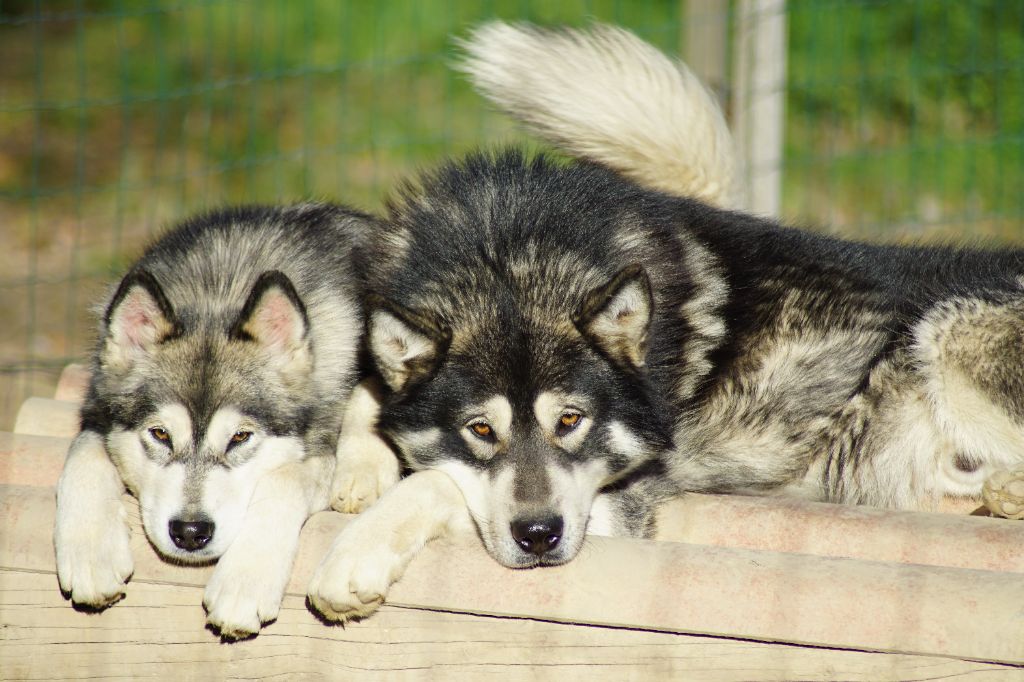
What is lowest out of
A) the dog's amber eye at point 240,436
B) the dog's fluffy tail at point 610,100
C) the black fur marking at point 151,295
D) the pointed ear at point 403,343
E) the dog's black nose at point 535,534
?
the dog's black nose at point 535,534

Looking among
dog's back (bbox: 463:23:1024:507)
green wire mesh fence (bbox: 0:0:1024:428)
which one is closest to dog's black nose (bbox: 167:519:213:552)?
dog's back (bbox: 463:23:1024:507)

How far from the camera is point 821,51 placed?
9.05 m

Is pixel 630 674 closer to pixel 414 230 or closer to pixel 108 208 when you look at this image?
pixel 414 230

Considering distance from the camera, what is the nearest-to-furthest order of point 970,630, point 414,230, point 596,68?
point 970,630 → point 414,230 → point 596,68

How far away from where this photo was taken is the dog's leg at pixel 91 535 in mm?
2861

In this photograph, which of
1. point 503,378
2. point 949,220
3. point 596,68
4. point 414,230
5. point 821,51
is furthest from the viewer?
point 821,51

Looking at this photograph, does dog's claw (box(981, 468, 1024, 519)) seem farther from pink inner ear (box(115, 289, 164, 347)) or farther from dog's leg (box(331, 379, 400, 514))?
pink inner ear (box(115, 289, 164, 347))

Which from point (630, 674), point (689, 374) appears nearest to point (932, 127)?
point (689, 374)

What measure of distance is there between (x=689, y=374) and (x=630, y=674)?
3.73 feet

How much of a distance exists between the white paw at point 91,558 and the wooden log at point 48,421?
41.5 inches

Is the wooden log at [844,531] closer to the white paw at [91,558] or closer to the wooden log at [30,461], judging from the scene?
the white paw at [91,558]

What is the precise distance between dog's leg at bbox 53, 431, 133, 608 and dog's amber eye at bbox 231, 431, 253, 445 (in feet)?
1.18

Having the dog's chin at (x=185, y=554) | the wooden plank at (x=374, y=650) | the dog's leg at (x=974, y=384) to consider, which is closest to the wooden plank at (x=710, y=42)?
the dog's leg at (x=974, y=384)

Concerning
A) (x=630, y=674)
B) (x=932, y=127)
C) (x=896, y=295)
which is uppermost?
(x=932, y=127)
